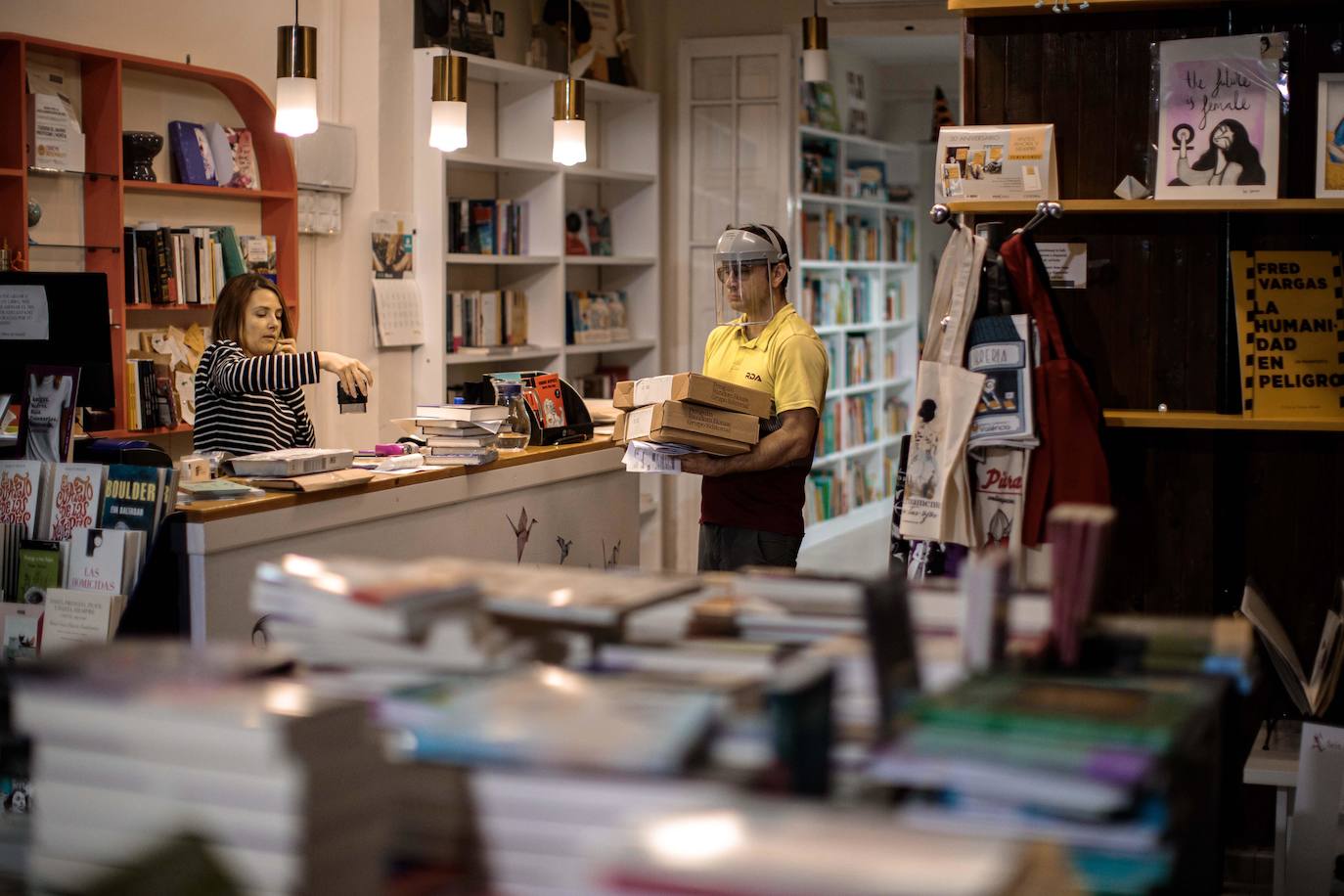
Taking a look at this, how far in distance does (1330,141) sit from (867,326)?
661 centimetres

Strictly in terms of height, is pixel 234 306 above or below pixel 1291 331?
above

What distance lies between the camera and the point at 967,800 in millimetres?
1118

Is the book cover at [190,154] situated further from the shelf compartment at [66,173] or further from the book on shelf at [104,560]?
the book on shelf at [104,560]

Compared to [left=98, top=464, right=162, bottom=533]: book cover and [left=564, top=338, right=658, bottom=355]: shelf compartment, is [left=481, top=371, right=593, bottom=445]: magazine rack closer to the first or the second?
[left=98, top=464, right=162, bottom=533]: book cover

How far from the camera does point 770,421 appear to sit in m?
4.25

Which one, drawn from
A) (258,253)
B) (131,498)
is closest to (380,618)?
(131,498)

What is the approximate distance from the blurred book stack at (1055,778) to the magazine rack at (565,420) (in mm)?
3925

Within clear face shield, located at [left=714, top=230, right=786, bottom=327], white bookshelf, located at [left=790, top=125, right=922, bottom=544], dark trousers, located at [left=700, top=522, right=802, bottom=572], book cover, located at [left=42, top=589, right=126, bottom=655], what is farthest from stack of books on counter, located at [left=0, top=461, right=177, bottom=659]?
white bookshelf, located at [left=790, top=125, right=922, bottom=544]

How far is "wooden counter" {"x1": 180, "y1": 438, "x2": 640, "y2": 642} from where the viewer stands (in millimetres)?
3645

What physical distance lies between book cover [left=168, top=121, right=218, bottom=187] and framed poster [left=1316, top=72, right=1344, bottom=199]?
A: 3.85m

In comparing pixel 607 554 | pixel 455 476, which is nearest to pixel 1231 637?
pixel 455 476

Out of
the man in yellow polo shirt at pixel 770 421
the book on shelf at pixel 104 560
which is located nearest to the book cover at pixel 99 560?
the book on shelf at pixel 104 560

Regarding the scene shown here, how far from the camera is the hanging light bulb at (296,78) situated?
4621 mm

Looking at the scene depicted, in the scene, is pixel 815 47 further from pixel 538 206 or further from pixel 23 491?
pixel 23 491
